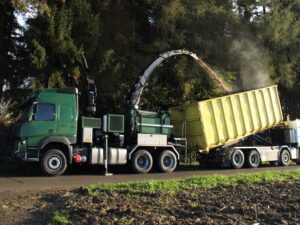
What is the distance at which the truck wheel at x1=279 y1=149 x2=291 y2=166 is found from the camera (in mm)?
17594

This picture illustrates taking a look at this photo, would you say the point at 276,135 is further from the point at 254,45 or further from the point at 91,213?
the point at 91,213

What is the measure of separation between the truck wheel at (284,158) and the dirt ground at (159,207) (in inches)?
434

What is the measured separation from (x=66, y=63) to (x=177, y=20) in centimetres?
707

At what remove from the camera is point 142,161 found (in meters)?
13.7

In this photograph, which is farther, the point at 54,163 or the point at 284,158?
the point at 284,158

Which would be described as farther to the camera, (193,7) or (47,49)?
(193,7)

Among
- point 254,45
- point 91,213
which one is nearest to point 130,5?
point 254,45

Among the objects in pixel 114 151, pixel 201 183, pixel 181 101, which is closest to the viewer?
pixel 201 183

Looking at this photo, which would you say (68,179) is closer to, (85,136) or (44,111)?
(85,136)

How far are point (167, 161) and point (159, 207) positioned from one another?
8419 millimetres

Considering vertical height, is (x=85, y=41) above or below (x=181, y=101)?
above

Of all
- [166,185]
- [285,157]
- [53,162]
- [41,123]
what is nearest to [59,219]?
[166,185]

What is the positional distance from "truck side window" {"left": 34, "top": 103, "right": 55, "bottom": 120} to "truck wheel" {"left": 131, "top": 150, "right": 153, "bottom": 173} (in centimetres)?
353

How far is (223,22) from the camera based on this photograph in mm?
20391
